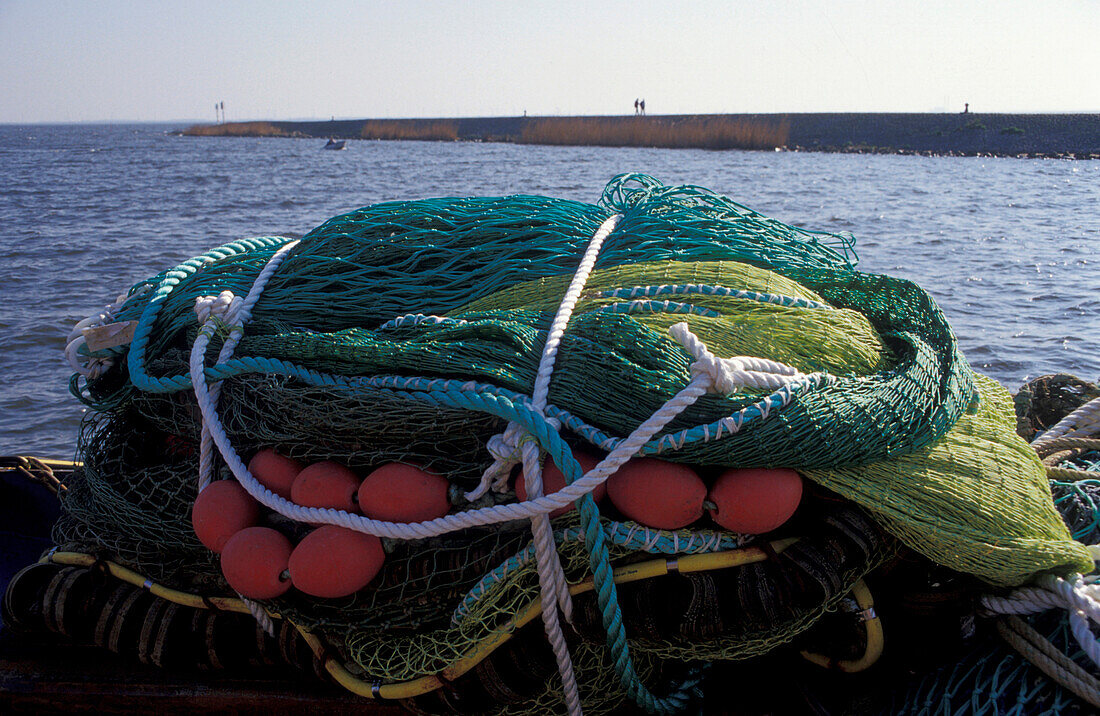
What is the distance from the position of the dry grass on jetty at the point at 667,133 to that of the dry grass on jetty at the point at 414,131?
11245 mm

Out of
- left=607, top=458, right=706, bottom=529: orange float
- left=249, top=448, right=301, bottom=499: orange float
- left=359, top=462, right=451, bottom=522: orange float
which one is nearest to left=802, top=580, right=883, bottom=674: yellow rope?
left=607, top=458, right=706, bottom=529: orange float

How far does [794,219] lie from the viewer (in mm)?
14938

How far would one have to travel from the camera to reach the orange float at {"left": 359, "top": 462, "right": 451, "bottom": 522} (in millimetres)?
1900

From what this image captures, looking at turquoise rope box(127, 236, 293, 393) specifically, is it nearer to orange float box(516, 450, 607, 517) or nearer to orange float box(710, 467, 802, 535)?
orange float box(516, 450, 607, 517)

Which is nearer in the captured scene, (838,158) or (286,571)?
(286,571)

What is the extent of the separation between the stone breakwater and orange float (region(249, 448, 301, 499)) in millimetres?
39452

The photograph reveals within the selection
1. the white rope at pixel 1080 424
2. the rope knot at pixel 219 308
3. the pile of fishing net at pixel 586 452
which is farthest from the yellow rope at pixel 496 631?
the white rope at pixel 1080 424

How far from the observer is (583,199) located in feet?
56.1

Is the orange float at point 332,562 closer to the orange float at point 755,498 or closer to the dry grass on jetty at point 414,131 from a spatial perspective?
the orange float at point 755,498

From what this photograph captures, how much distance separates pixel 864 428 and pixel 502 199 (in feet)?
4.73

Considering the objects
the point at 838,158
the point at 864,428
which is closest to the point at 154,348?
the point at 864,428

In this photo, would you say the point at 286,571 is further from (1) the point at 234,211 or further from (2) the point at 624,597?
(1) the point at 234,211

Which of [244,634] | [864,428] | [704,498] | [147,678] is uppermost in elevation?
[864,428]

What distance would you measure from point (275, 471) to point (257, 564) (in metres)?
0.25
